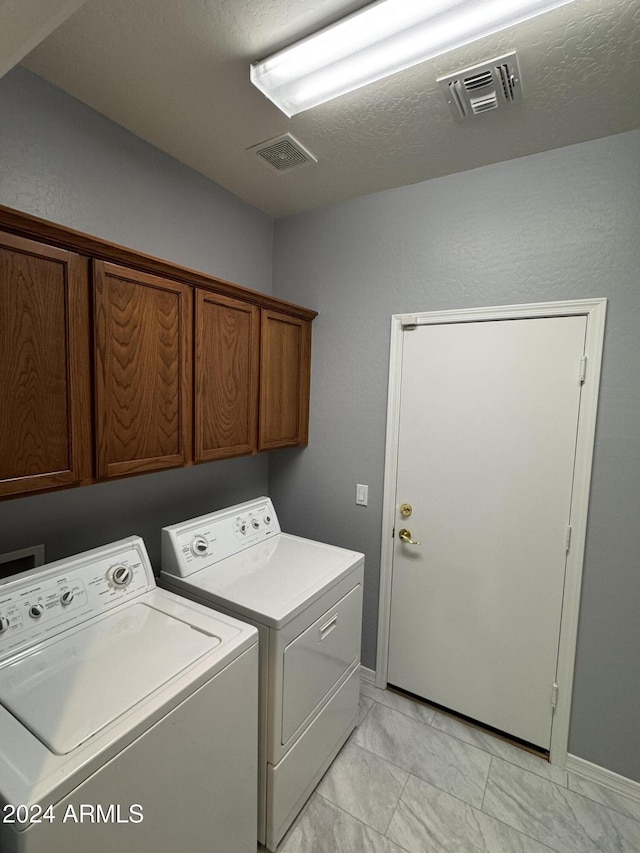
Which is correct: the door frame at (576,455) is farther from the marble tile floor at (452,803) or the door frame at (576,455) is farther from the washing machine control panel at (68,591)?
the washing machine control panel at (68,591)

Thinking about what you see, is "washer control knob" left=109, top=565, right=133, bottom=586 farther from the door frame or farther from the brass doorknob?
the door frame

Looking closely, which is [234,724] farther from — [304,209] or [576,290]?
[304,209]

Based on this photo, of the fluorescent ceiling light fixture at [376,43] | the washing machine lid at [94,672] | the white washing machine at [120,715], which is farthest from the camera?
the fluorescent ceiling light fixture at [376,43]

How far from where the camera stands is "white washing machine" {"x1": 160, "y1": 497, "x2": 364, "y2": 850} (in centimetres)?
144

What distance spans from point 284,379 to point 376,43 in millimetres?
1429

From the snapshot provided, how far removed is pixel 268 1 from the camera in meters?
1.15

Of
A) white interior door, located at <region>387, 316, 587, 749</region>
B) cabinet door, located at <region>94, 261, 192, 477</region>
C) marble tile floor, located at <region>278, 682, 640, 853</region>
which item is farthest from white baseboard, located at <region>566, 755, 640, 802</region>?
cabinet door, located at <region>94, 261, 192, 477</region>

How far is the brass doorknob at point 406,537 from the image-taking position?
7.09 feet

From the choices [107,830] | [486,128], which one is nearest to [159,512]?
[107,830]

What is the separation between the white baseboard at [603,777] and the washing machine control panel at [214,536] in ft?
Result: 5.68

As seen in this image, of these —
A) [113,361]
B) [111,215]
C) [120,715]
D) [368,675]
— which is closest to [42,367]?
[113,361]

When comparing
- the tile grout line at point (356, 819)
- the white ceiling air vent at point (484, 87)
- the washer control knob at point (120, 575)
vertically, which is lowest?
the tile grout line at point (356, 819)

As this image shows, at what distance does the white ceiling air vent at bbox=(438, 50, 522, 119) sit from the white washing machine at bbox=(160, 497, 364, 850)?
1928mm

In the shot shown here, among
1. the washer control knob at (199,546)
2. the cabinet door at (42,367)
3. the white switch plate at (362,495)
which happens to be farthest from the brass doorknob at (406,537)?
the cabinet door at (42,367)
